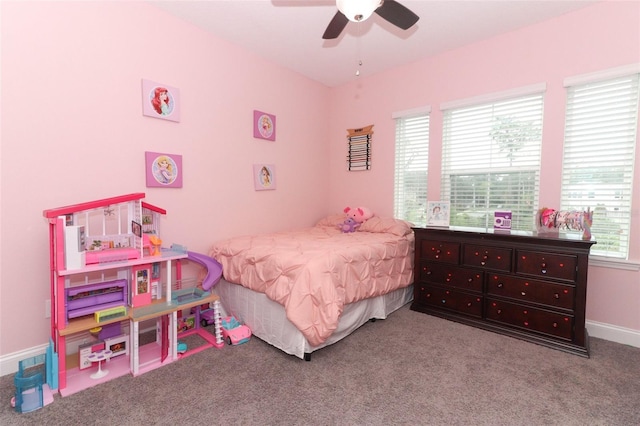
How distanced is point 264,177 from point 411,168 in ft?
5.75

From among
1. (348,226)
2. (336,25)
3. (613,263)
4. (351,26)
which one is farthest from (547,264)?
(351,26)

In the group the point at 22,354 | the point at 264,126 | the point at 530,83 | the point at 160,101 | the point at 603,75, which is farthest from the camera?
the point at 264,126

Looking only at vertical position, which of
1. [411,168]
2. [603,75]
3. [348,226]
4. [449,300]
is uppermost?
[603,75]

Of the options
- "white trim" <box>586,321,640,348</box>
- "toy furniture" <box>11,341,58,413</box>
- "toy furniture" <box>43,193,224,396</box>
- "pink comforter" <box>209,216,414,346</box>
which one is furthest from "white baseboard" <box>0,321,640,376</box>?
"pink comforter" <box>209,216,414,346</box>

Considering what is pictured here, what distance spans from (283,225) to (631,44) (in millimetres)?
3482

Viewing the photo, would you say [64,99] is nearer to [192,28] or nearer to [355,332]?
[192,28]

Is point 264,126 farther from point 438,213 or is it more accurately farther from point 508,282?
point 508,282

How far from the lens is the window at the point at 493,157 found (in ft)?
9.11

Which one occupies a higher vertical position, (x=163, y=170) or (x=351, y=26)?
(x=351, y=26)

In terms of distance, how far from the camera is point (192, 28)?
107 inches

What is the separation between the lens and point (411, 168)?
11.8 feet

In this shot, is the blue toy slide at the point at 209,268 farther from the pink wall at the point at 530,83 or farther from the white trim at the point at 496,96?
the white trim at the point at 496,96

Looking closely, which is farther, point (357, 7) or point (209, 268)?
point (209, 268)

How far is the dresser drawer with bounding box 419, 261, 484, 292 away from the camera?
2.63 m
